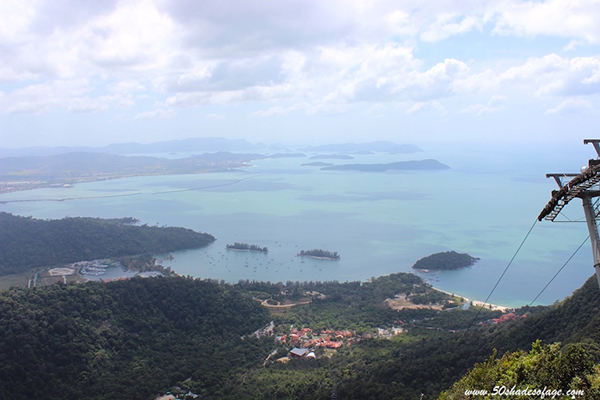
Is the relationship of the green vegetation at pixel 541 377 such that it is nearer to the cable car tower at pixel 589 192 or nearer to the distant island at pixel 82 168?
the cable car tower at pixel 589 192

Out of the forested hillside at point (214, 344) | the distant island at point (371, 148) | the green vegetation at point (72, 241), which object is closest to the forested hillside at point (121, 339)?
the forested hillside at point (214, 344)

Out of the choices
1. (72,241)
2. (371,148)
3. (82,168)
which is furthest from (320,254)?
(371,148)

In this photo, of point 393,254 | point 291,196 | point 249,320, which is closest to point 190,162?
point 291,196

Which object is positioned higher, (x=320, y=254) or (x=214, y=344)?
(x=320, y=254)

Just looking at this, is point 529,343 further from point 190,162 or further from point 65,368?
point 190,162

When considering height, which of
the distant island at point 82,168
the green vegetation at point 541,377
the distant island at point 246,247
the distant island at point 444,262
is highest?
the distant island at point 82,168

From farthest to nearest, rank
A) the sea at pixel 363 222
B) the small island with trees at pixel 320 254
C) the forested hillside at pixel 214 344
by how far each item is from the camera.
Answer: the small island with trees at pixel 320 254 < the sea at pixel 363 222 < the forested hillside at pixel 214 344

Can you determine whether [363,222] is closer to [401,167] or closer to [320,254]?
[320,254]
